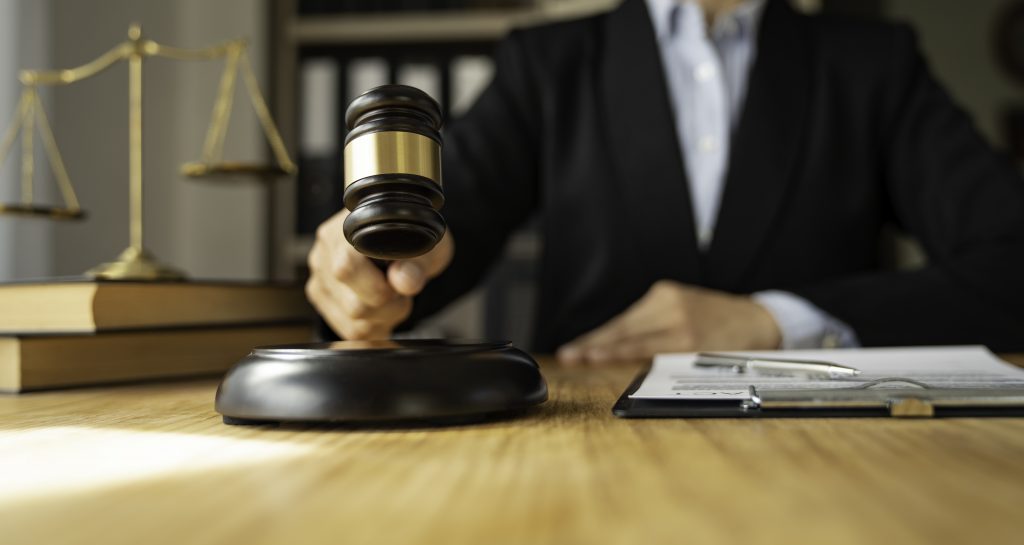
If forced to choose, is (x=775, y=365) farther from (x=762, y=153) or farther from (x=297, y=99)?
(x=297, y=99)

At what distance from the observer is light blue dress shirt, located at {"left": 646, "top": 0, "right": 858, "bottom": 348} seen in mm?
1285

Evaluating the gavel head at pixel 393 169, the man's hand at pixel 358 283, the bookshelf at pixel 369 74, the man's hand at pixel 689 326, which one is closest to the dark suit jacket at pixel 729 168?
the man's hand at pixel 689 326

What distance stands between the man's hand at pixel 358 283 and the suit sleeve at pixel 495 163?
43 cm

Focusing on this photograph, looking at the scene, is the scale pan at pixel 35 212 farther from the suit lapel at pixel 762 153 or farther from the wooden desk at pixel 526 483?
the suit lapel at pixel 762 153

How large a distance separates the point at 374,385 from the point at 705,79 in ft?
3.44

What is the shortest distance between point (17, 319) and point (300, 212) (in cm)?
128

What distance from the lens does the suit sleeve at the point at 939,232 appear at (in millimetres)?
979

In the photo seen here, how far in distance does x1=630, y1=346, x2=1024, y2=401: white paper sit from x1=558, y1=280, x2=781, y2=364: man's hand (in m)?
0.28

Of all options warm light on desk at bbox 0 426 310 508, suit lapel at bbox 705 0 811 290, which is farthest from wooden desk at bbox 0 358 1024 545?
suit lapel at bbox 705 0 811 290

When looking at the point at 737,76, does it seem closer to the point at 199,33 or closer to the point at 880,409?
the point at 880,409

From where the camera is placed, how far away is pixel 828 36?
1.34m

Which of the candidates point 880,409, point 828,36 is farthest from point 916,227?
point 880,409

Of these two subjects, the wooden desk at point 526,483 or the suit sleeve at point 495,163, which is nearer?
the wooden desk at point 526,483

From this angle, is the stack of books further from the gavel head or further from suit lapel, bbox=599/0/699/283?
suit lapel, bbox=599/0/699/283
